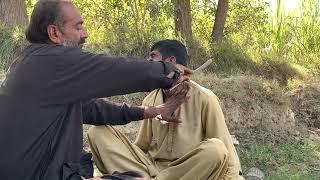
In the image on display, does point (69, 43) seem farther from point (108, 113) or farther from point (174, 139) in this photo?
point (174, 139)

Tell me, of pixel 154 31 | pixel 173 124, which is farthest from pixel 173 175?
pixel 154 31

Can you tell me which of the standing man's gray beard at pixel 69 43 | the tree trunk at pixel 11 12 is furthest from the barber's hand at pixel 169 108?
the tree trunk at pixel 11 12

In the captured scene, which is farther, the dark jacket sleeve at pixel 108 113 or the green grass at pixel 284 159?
the green grass at pixel 284 159

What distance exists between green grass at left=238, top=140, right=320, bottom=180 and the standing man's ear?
3.15 meters

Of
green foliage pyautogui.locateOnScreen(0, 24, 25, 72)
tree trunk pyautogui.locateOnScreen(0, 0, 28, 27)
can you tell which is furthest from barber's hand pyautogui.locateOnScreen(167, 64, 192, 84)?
tree trunk pyautogui.locateOnScreen(0, 0, 28, 27)

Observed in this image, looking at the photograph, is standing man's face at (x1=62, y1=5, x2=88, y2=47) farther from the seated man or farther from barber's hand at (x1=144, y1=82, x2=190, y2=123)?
the seated man

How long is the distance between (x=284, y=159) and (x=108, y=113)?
9.69 feet

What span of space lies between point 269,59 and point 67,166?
6337 mm

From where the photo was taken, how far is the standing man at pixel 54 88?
3.06 metres

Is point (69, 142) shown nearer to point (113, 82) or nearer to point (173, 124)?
point (113, 82)

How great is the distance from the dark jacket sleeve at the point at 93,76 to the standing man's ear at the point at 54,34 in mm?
149

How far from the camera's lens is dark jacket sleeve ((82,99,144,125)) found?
3.88 metres

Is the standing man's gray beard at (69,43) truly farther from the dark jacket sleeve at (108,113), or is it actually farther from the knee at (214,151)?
the knee at (214,151)

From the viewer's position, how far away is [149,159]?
14.5 feet
